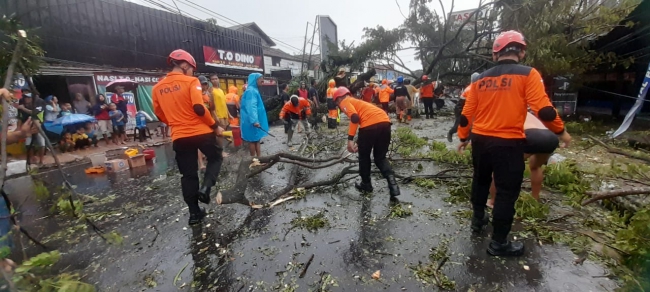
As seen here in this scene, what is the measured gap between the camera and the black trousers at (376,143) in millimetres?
3926

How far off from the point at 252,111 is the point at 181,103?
7.43ft

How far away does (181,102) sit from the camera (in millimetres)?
3277

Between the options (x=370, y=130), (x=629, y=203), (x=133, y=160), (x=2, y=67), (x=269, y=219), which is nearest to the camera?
(x=2, y=67)

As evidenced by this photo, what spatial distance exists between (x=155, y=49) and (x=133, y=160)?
9129mm

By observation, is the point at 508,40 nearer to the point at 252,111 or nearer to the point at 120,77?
the point at 252,111

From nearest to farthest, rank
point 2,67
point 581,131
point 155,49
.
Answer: point 2,67 → point 581,131 → point 155,49

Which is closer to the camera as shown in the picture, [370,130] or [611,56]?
[370,130]

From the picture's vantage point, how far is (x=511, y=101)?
2453 mm

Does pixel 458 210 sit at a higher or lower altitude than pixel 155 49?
lower

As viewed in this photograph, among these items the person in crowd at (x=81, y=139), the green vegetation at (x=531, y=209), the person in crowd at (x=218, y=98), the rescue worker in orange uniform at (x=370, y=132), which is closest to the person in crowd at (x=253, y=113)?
the person in crowd at (x=218, y=98)

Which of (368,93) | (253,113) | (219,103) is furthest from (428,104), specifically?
(253,113)

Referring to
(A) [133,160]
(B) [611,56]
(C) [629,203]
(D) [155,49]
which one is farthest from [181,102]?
(D) [155,49]

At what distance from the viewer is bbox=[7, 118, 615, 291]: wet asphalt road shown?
2375 millimetres

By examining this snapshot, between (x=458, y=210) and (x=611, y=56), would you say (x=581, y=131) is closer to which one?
(x=611, y=56)
